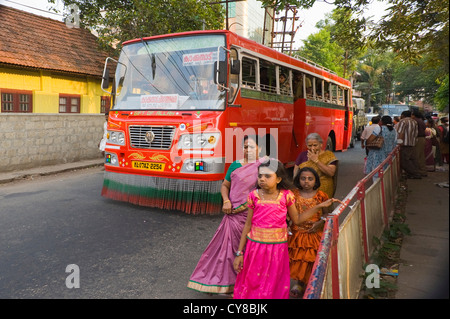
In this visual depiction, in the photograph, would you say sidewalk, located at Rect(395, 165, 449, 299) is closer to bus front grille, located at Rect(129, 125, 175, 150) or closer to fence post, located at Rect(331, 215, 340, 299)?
fence post, located at Rect(331, 215, 340, 299)

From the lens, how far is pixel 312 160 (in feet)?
14.6

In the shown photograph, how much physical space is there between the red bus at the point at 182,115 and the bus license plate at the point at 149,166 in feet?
0.05

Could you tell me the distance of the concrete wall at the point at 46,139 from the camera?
10344mm

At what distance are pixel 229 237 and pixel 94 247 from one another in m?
2.02

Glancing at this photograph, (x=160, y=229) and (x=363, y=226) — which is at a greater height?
(x=363, y=226)

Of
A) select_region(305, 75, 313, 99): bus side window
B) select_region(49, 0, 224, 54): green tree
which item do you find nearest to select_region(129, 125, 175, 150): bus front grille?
select_region(305, 75, 313, 99): bus side window

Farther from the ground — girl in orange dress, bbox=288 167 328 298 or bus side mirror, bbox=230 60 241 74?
bus side mirror, bbox=230 60 241 74

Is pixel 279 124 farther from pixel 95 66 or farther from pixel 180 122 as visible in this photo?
pixel 95 66

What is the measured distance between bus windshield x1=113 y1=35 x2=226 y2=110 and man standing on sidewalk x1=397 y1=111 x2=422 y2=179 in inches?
247

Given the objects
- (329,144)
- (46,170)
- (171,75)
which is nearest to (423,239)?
(171,75)

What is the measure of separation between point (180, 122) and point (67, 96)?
11.9 metres

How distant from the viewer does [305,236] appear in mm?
3621

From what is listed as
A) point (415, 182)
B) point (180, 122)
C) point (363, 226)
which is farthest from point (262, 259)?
point (415, 182)

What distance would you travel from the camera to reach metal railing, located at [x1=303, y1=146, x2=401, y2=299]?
2363 mm
